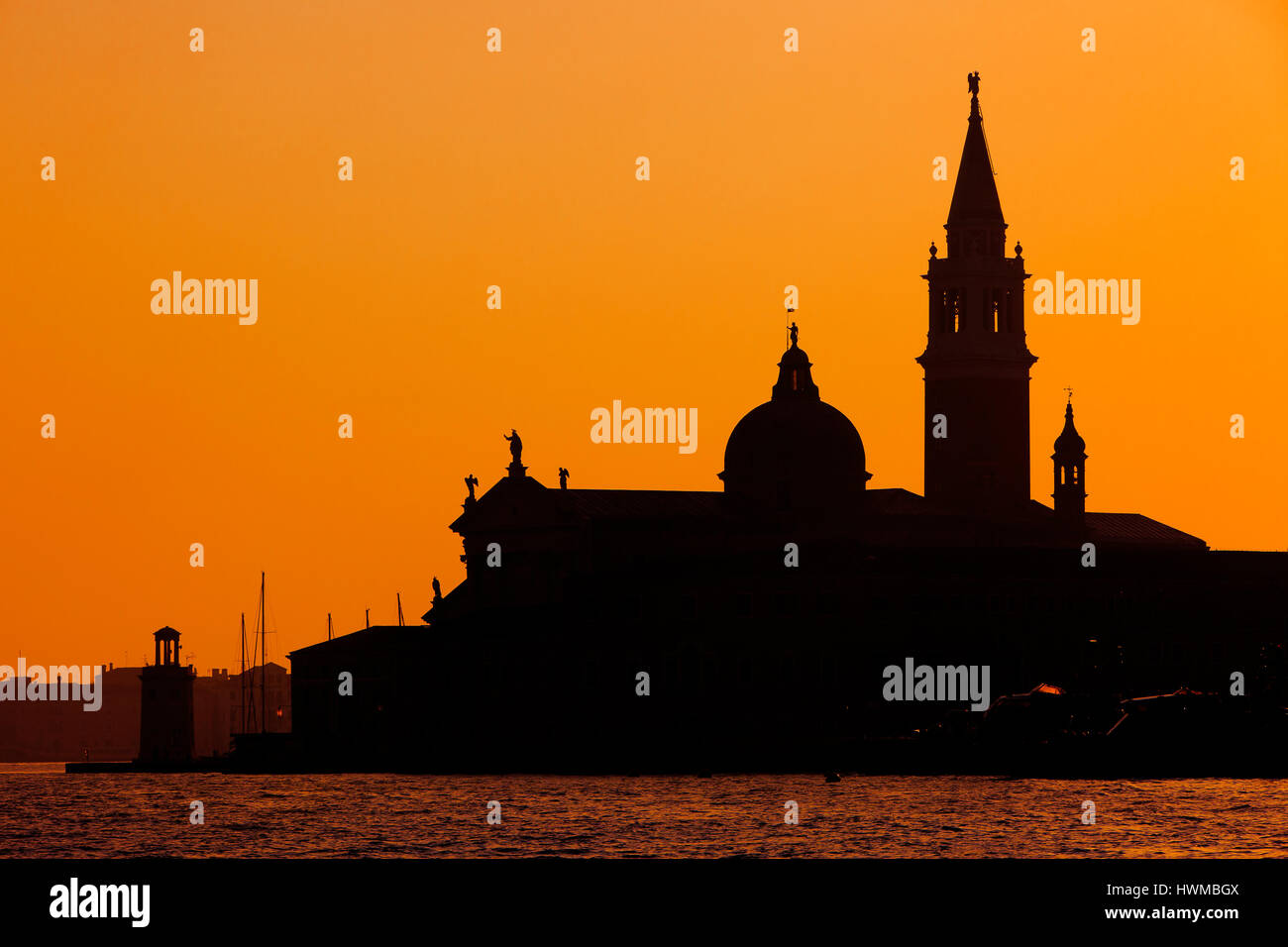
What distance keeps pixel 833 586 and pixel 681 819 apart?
4116 centimetres

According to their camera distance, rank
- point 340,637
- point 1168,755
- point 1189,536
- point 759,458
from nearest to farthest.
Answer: point 1168,755, point 759,458, point 1189,536, point 340,637

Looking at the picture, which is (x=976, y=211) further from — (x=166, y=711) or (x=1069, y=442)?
(x=166, y=711)

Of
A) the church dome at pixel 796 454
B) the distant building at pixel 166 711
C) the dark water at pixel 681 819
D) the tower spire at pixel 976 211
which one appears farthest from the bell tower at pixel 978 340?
the distant building at pixel 166 711

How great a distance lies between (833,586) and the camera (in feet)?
309

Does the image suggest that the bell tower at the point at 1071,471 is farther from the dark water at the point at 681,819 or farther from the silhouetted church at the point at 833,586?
the dark water at the point at 681,819

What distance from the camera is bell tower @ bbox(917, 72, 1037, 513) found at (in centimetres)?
9600

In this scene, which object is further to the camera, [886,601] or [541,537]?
[541,537]

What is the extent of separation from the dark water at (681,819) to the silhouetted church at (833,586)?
1407 centimetres

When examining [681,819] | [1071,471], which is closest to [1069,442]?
[1071,471]

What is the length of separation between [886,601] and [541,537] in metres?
16.7

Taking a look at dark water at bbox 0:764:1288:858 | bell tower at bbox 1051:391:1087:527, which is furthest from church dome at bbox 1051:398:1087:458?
dark water at bbox 0:764:1288:858
